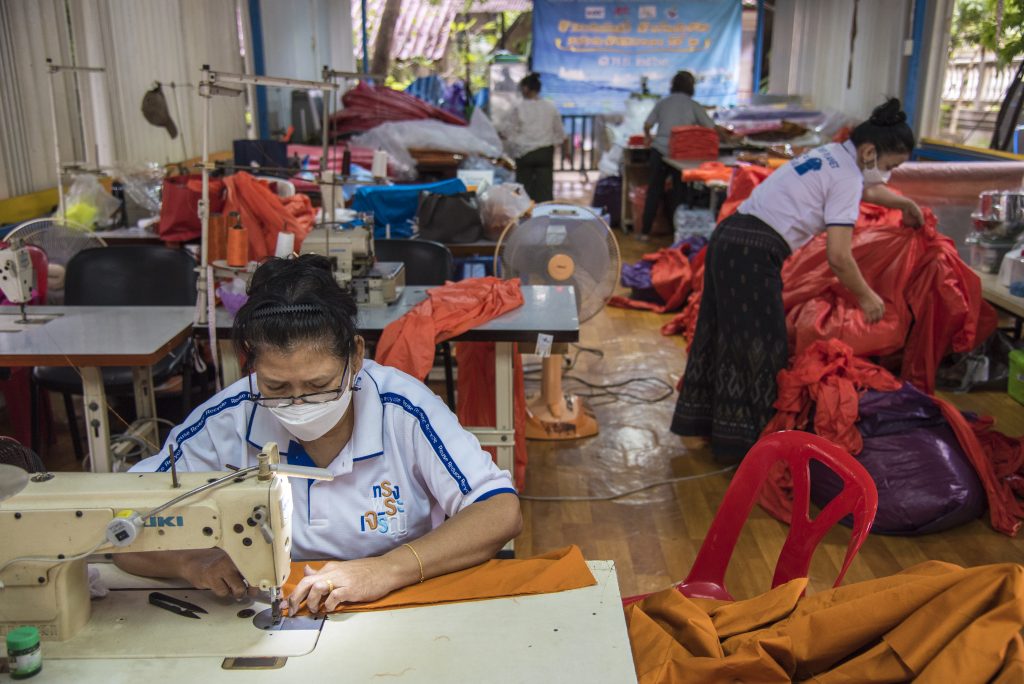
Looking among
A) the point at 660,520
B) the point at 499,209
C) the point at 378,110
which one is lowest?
the point at 660,520

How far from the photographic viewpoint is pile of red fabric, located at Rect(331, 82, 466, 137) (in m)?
7.55

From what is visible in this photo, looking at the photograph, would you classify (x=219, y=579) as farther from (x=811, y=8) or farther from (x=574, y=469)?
(x=811, y=8)

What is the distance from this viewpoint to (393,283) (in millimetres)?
2854

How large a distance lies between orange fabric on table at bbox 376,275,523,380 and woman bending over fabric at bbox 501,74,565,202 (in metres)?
4.95

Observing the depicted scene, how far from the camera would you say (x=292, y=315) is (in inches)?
55.9

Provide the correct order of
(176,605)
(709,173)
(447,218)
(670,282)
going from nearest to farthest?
(176,605) < (447,218) < (670,282) < (709,173)

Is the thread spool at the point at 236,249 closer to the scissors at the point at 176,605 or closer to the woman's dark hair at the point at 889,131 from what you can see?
the scissors at the point at 176,605

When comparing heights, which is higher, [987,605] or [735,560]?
[987,605]

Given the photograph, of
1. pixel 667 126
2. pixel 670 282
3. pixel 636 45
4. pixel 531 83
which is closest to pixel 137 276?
pixel 670 282

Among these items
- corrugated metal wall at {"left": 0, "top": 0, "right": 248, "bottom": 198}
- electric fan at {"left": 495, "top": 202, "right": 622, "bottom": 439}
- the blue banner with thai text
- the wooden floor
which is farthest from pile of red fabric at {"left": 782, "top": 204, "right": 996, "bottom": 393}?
the blue banner with thai text

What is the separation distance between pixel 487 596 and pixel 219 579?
393mm

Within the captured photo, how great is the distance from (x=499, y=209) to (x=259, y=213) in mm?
1132

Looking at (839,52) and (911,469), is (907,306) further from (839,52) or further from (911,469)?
(839,52)

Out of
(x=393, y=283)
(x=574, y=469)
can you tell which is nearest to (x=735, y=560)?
(x=574, y=469)
